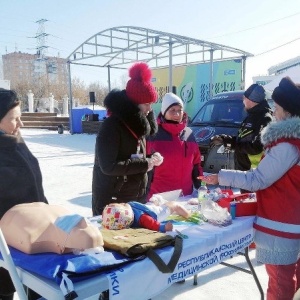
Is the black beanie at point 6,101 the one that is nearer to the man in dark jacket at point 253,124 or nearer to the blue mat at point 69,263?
the blue mat at point 69,263

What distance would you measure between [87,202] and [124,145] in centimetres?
335

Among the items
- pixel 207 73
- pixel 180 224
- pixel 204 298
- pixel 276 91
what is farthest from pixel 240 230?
pixel 207 73

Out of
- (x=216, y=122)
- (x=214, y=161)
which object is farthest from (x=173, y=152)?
(x=216, y=122)

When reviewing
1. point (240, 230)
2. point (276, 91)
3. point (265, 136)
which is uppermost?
point (276, 91)

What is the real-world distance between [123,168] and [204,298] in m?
1.32

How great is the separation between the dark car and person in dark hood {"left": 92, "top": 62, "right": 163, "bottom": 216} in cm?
318

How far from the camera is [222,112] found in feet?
23.2

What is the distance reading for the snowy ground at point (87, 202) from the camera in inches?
113

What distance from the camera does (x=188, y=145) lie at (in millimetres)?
3010

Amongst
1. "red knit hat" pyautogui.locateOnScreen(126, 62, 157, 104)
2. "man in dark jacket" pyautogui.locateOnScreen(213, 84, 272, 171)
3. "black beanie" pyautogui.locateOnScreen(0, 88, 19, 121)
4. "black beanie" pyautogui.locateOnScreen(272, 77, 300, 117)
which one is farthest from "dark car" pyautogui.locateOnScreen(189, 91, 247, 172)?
"black beanie" pyautogui.locateOnScreen(0, 88, 19, 121)

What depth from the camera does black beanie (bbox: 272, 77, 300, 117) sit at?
1996 mm

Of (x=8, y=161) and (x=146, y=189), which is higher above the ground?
(x=8, y=161)

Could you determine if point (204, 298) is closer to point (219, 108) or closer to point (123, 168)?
point (123, 168)

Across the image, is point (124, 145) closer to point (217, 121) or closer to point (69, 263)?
point (69, 263)
